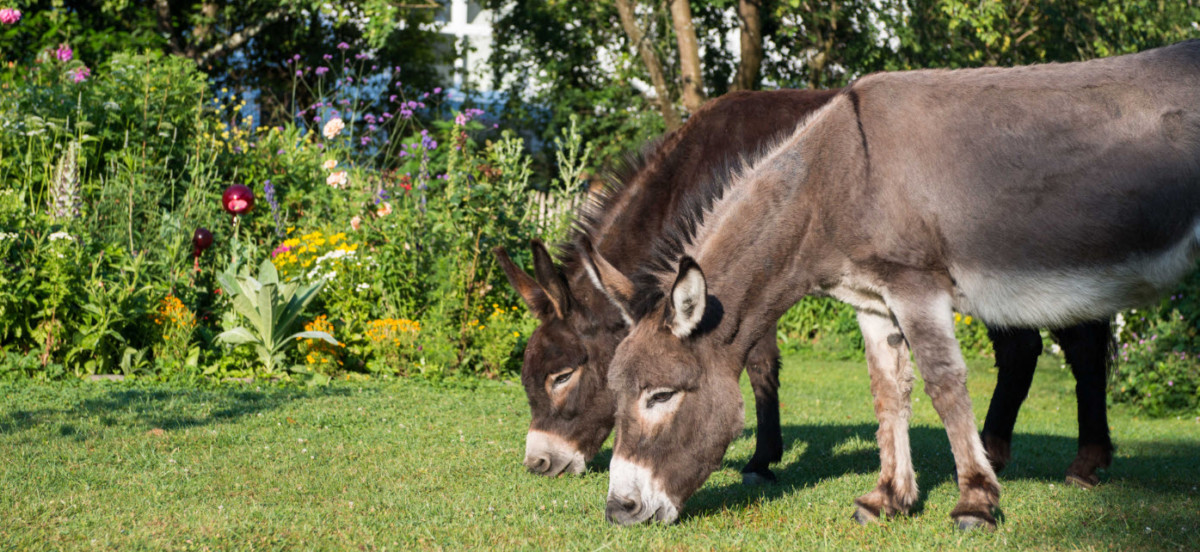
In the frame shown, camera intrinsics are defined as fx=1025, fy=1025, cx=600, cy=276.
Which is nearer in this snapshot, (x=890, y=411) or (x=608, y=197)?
(x=890, y=411)

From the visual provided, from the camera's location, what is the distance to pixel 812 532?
3.96 metres

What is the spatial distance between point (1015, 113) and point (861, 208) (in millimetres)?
773

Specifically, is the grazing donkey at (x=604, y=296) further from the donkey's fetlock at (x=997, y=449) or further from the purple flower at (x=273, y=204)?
the purple flower at (x=273, y=204)

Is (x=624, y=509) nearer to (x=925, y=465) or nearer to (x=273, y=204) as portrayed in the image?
(x=925, y=465)

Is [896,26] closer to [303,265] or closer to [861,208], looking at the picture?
[303,265]

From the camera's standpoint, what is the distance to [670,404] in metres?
3.96

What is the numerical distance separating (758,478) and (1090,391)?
1.78 m

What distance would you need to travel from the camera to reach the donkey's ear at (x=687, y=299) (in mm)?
3701

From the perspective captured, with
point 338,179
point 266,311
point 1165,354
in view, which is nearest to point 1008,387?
point 1165,354

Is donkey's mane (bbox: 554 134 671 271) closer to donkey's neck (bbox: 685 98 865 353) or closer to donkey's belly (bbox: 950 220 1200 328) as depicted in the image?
donkey's neck (bbox: 685 98 865 353)

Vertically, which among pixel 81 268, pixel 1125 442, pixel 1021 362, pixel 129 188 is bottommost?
pixel 1125 442

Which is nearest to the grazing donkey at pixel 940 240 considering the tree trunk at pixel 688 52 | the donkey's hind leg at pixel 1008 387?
the donkey's hind leg at pixel 1008 387

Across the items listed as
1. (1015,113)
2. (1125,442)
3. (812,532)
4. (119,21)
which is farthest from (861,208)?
(119,21)

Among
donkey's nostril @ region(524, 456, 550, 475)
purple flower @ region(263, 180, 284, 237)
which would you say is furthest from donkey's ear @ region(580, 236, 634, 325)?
purple flower @ region(263, 180, 284, 237)
